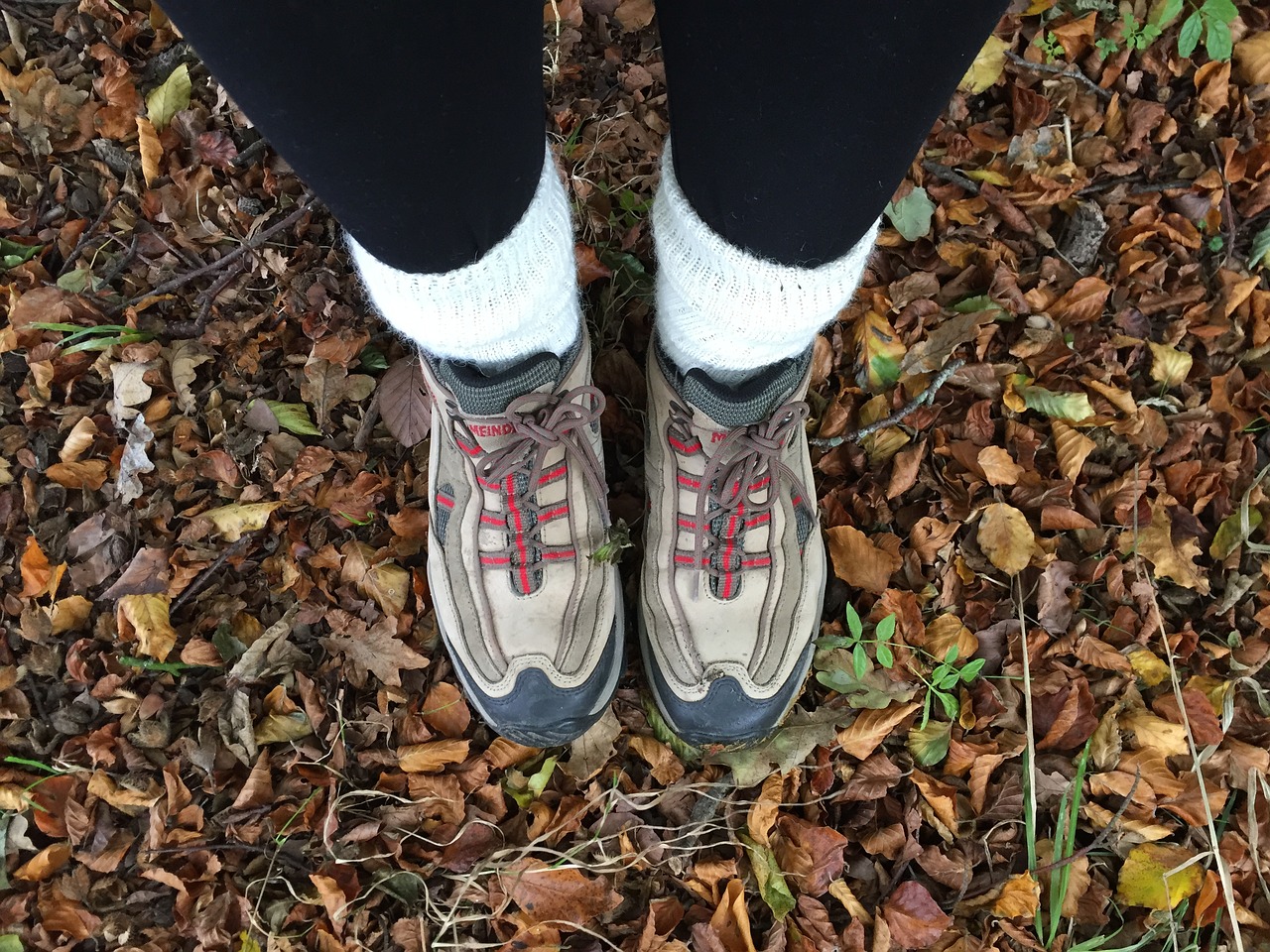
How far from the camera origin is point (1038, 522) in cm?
135

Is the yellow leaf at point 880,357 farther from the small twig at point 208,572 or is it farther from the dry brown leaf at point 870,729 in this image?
the small twig at point 208,572

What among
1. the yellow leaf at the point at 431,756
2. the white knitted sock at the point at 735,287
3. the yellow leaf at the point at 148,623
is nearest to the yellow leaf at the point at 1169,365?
the white knitted sock at the point at 735,287

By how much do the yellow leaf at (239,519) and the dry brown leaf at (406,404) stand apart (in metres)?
0.22

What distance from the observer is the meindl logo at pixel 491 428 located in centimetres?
109

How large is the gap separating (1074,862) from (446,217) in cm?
122

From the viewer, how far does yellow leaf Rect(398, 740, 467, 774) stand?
1222mm

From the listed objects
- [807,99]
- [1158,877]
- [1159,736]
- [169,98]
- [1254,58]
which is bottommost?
[1158,877]

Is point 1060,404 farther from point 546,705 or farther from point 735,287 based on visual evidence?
point 546,705

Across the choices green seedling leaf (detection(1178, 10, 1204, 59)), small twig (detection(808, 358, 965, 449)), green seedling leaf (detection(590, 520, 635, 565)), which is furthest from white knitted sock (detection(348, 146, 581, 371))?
green seedling leaf (detection(1178, 10, 1204, 59))

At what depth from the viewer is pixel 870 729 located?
1224 millimetres

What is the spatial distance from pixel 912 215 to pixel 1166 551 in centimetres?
69

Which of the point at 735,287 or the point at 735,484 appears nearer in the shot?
the point at 735,287

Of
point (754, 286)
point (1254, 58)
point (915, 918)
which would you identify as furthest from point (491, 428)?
point (1254, 58)

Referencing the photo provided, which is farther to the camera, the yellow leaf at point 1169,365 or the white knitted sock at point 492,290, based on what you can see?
the yellow leaf at point 1169,365
